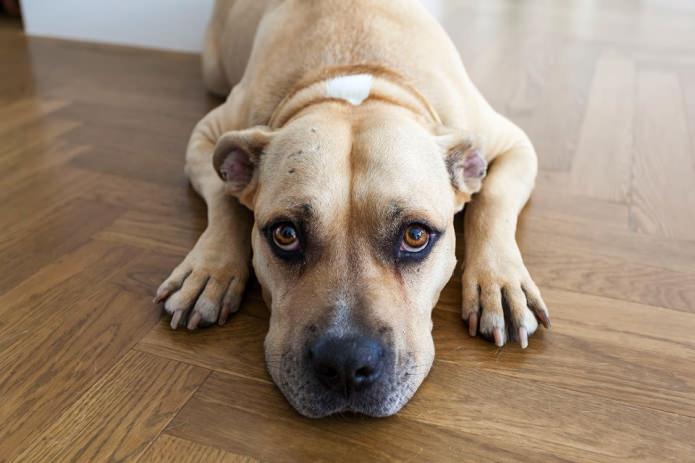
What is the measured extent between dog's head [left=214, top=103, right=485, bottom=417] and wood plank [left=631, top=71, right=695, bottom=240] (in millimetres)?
997

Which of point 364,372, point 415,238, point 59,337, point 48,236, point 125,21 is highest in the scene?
point 415,238

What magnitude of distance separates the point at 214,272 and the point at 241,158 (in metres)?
0.36

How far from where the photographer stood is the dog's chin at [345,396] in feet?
5.66

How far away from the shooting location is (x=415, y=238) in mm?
1945

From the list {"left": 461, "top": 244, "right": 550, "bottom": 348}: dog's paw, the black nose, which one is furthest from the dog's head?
{"left": 461, "top": 244, "right": 550, "bottom": 348}: dog's paw

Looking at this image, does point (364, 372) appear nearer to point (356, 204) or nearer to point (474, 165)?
point (356, 204)

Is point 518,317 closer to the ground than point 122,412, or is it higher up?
higher up

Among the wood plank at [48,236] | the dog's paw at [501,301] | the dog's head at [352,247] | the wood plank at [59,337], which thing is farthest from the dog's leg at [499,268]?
the wood plank at [48,236]

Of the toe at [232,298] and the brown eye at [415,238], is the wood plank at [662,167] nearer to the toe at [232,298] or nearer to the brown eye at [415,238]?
the brown eye at [415,238]

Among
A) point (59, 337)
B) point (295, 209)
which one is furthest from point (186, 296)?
point (295, 209)

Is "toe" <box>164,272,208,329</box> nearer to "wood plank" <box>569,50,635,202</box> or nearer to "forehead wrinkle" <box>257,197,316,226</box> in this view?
"forehead wrinkle" <box>257,197,316,226</box>

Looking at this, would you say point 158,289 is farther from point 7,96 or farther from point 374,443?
point 7,96

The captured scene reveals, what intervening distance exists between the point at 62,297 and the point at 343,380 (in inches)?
43.6

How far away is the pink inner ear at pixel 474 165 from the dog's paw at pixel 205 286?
0.76 meters
